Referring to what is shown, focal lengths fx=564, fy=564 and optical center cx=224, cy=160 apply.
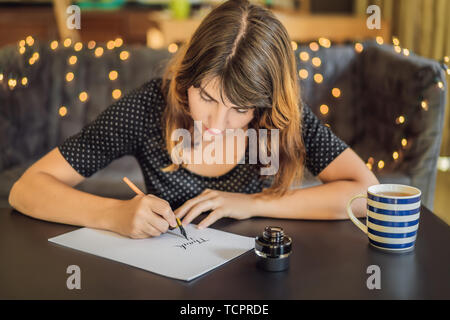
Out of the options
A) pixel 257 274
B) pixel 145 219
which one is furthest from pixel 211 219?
pixel 257 274

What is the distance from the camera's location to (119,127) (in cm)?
130

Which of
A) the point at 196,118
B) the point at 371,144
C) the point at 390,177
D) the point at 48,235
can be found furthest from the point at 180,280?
the point at 371,144

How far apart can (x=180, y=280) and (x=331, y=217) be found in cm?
41

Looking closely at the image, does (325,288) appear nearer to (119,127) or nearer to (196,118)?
(196,118)

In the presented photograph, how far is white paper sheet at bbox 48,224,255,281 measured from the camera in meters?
0.85

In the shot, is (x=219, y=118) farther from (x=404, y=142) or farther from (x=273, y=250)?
(x=404, y=142)

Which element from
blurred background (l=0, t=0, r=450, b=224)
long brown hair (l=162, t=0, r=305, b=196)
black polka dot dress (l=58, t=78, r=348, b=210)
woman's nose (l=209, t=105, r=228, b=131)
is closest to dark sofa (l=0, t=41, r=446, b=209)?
blurred background (l=0, t=0, r=450, b=224)

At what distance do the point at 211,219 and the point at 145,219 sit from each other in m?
0.14

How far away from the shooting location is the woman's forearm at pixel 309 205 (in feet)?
3.65

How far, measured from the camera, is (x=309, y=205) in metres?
1.13

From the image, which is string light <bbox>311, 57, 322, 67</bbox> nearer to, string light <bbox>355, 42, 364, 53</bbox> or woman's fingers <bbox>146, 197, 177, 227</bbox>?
string light <bbox>355, 42, 364, 53</bbox>

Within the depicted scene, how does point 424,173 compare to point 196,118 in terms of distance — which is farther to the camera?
point 424,173

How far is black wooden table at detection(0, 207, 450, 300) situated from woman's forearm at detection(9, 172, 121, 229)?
49mm
